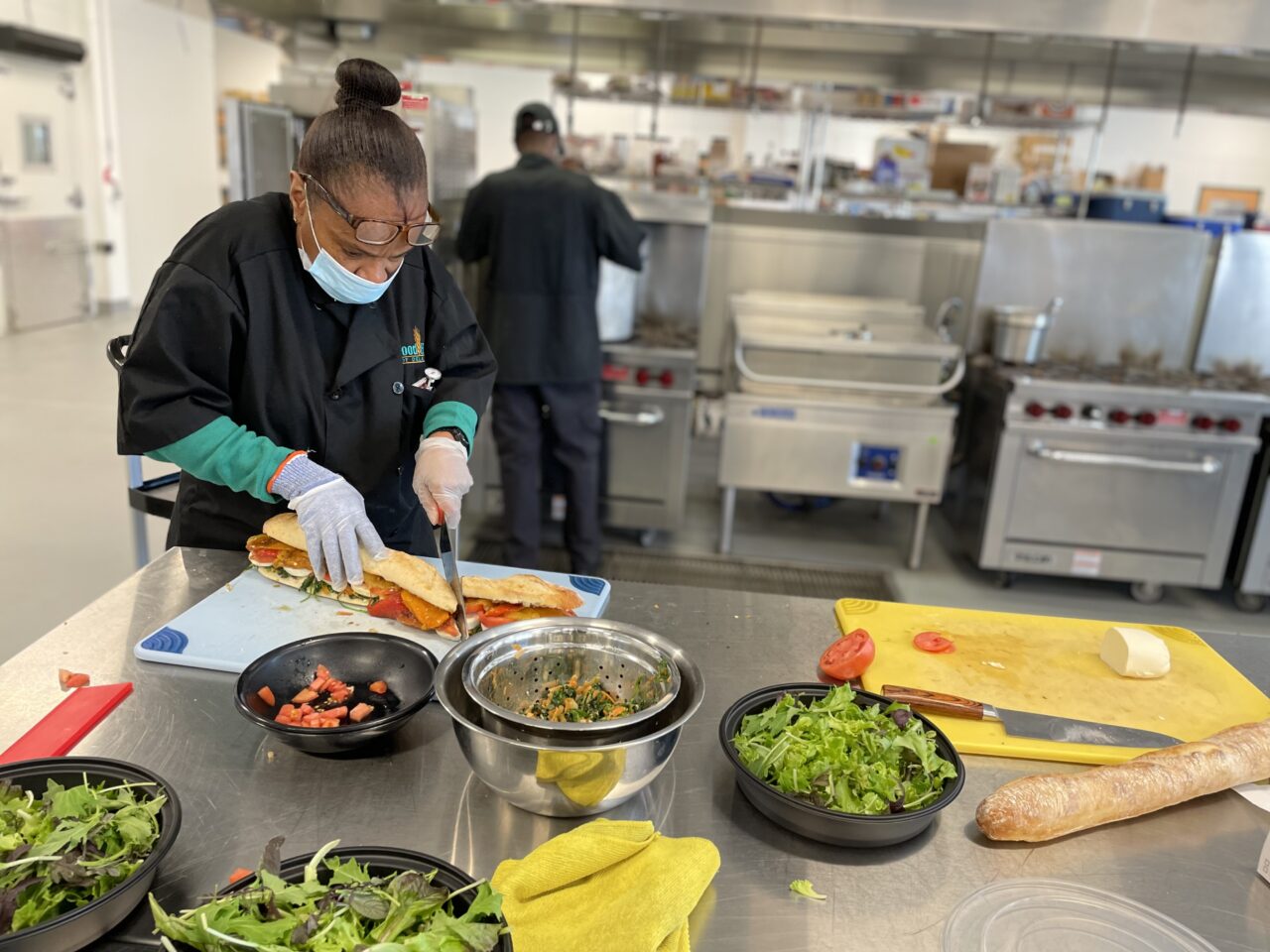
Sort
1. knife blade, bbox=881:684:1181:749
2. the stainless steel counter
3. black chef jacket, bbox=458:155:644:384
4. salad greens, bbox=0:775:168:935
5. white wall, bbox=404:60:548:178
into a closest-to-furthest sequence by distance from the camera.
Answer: salad greens, bbox=0:775:168:935, the stainless steel counter, knife blade, bbox=881:684:1181:749, black chef jacket, bbox=458:155:644:384, white wall, bbox=404:60:548:178

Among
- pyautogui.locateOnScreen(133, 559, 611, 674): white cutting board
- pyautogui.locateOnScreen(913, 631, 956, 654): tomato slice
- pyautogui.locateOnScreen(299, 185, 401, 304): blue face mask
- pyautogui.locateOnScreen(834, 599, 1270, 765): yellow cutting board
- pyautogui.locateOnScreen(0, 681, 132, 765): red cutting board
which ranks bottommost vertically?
pyautogui.locateOnScreen(0, 681, 132, 765): red cutting board

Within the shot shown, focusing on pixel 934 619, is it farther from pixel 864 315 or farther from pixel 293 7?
pixel 293 7

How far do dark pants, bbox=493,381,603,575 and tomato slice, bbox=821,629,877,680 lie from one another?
2.69 m

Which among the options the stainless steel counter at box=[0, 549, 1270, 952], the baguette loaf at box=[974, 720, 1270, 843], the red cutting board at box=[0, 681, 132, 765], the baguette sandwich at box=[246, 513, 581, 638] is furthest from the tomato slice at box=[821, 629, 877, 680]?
the red cutting board at box=[0, 681, 132, 765]

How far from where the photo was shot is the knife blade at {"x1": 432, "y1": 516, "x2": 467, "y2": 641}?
1.59 meters

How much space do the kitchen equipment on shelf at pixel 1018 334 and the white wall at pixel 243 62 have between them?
9.68m

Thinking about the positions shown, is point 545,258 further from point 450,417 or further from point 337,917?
point 337,917

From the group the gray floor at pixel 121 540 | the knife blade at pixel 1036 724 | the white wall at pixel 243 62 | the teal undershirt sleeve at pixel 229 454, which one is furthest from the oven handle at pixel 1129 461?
the white wall at pixel 243 62

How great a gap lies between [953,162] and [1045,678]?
608cm

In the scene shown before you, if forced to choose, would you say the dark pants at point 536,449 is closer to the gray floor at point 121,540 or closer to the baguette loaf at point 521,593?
the gray floor at point 121,540

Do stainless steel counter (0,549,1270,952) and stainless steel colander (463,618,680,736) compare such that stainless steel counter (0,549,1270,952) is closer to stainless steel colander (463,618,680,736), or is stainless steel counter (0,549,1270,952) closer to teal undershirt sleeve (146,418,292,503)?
stainless steel colander (463,618,680,736)

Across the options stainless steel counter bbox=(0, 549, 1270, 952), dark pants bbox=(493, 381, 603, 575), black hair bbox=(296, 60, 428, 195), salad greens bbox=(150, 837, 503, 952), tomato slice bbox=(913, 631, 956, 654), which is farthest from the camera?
dark pants bbox=(493, 381, 603, 575)

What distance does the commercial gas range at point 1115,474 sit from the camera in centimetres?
418

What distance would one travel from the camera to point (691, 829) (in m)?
1.20
